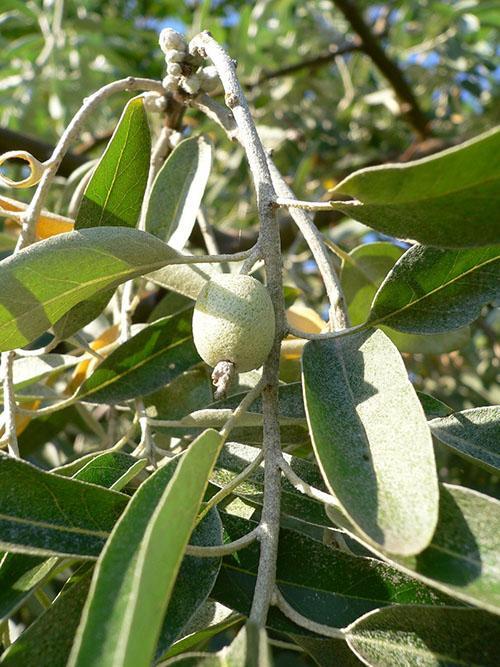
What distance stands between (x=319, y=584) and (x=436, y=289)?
0.96ft

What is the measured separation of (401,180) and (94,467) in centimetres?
41

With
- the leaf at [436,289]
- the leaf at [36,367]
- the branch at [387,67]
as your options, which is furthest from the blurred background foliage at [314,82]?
the leaf at [436,289]

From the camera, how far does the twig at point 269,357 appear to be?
581mm

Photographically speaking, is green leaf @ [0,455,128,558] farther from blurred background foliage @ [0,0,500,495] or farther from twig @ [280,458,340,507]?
blurred background foliage @ [0,0,500,495]

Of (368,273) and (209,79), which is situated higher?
(209,79)

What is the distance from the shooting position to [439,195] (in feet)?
1.76

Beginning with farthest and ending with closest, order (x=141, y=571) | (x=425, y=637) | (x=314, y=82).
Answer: (x=314, y=82), (x=425, y=637), (x=141, y=571)

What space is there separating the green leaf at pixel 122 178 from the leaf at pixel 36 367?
7.6 inches

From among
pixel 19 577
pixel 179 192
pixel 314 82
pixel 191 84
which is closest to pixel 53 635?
pixel 19 577

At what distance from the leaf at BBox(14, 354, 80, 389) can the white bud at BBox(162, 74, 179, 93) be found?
37 centimetres

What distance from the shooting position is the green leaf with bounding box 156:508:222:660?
563mm

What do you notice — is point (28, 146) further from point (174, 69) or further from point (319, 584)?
point (319, 584)

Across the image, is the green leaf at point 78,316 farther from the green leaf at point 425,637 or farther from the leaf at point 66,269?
the green leaf at point 425,637

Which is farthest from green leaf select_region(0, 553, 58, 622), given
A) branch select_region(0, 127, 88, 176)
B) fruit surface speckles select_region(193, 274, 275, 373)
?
branch select_region(0, 127, 88, 176)
